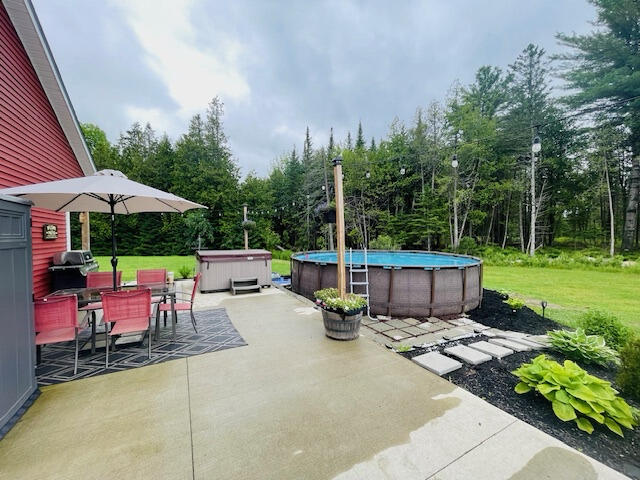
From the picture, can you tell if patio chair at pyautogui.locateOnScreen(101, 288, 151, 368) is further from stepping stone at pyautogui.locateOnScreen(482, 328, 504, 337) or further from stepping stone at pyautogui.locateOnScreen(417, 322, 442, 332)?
stepping stone at pyautogui.locateOnScreen(482, 328, 504, 337)

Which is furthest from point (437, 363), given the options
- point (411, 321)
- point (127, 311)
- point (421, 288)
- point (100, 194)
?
point (100, 194)

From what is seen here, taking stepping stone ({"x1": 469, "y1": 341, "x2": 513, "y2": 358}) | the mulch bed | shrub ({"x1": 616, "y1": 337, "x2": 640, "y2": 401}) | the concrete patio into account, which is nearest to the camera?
the concrete patio

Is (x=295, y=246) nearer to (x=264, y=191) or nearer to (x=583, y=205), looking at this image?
(x=264, y=191)

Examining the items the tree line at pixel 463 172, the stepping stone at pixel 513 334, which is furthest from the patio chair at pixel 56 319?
the tree line at pixel 463 172

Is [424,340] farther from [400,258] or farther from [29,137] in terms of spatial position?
[29,137]

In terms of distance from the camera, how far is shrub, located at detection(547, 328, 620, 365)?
3092mm

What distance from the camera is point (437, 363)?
3092 millimetres

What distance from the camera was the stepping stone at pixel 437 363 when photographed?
9.67ft

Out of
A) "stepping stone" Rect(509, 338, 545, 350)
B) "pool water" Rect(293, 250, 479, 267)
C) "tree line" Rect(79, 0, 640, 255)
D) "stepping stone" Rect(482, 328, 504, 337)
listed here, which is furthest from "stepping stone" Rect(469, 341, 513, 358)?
"tree line" Rect(79, 0, 640, 255)

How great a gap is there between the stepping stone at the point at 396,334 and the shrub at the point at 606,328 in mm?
2526

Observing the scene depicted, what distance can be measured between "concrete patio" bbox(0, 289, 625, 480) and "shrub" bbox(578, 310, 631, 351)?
8.86 ft

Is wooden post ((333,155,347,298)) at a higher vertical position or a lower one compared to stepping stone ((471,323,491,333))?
higher

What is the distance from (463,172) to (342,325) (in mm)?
16387

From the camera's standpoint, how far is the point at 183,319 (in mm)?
4875
